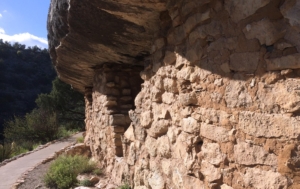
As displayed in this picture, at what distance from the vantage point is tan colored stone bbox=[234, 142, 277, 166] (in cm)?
154

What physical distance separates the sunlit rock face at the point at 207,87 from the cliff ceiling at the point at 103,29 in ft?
0.05

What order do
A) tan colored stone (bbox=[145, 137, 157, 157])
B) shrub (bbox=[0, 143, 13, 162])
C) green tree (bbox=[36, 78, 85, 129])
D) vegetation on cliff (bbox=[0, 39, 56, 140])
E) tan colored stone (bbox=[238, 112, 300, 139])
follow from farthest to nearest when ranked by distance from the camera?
vegetation on cliff (bbox=[0, 39, 56, 140]) → green tree (bbox=[36, 78, 85, 129]) → shrub (bbox=[0, 143, 13, 162]) → tan colored stone (bbox=[145, 137, 157, 157]) → tan colored stone (bbox=[238, 112, 300, 139])

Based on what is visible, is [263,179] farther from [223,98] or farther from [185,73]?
[185,73]

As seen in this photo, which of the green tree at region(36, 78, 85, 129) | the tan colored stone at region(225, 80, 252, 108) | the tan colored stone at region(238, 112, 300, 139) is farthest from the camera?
the green tree at region(36, 78, 85, 129)

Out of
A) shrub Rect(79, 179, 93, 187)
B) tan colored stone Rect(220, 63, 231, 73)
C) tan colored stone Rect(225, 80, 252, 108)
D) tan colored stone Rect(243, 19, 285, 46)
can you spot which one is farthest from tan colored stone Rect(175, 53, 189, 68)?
shrub Rect(79, 179, 93, 187)

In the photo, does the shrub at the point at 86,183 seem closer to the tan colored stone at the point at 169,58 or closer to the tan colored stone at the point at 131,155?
the tan colored stone at the point at 131,155

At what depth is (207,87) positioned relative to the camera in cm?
196

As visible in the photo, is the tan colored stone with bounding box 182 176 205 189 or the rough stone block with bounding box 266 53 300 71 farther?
the tan colored stone with bounding box 182 176 205 189

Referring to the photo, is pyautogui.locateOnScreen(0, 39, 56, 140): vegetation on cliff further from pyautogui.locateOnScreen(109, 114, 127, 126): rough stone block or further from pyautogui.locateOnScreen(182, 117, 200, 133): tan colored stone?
pyautogui.locateOnScreen(182, 117, 200, 133): tan colored stone

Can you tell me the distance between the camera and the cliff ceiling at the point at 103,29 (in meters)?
2.53

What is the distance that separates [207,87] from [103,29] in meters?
1.57

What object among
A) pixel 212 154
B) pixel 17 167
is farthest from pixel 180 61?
pixel 17 167

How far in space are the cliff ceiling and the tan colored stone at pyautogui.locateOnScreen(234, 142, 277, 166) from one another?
1.28 m

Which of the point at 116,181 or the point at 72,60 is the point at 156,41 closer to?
the point at 116,181
